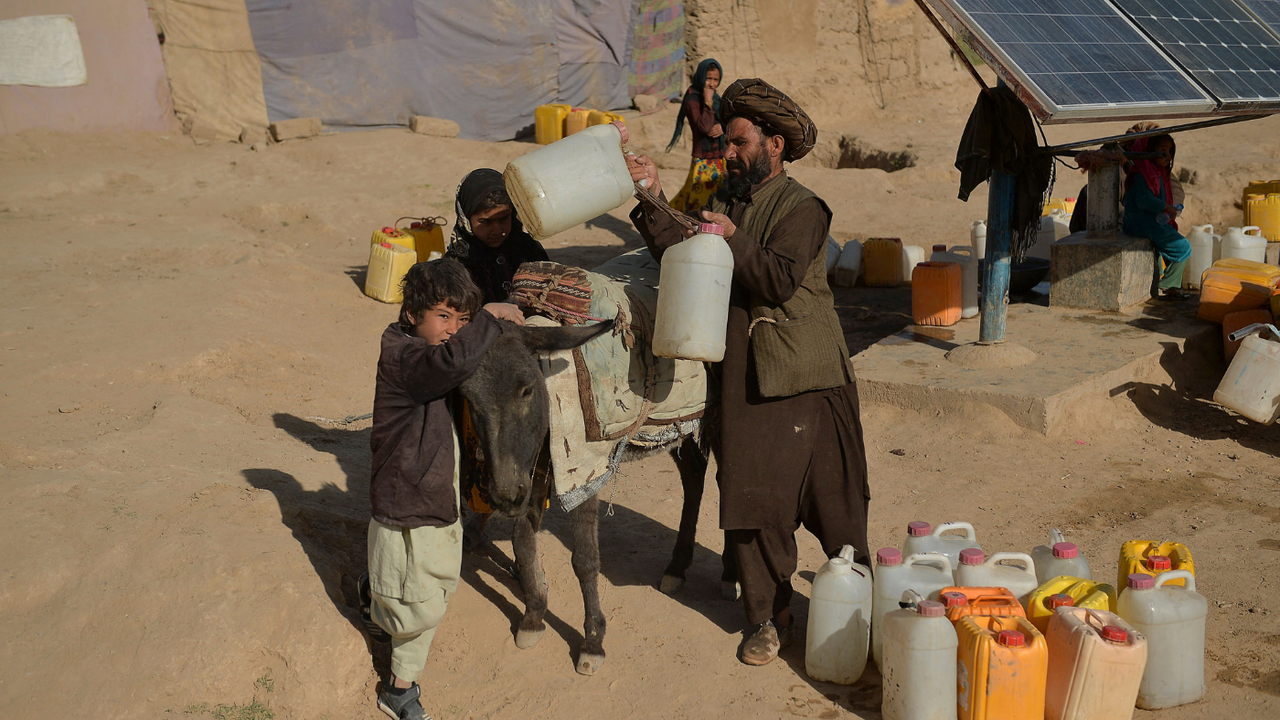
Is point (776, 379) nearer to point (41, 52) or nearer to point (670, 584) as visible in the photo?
point (670, 584)

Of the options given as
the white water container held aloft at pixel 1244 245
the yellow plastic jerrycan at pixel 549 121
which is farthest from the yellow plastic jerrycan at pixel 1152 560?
the yellow plastic jerrycan at pixel 549 121

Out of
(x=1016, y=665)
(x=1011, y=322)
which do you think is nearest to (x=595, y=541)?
(x=1016, y=665)

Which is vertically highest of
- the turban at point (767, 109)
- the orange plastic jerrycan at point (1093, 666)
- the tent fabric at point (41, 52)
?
the tent fabric at point (41, 52)

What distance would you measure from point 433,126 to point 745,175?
1051cm

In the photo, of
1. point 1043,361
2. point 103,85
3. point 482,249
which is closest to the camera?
point 482,249

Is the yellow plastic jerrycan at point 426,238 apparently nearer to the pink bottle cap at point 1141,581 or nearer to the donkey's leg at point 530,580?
the donkey's leg at point 530,580

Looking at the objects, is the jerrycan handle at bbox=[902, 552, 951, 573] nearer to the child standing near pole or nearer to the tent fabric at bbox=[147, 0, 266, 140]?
the child standing near pole

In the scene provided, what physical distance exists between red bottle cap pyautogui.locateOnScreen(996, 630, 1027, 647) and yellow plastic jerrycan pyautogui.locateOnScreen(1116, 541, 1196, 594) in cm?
59

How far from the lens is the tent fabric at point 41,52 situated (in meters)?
10.7

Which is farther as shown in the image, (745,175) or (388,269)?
(388,269)

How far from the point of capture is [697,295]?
3127mm

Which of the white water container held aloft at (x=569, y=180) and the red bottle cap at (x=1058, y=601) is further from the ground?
the white water container held aloft at (x=569, y=180)

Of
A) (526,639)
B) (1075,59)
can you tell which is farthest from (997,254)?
(526,639)

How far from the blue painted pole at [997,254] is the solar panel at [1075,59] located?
84 centimetres
